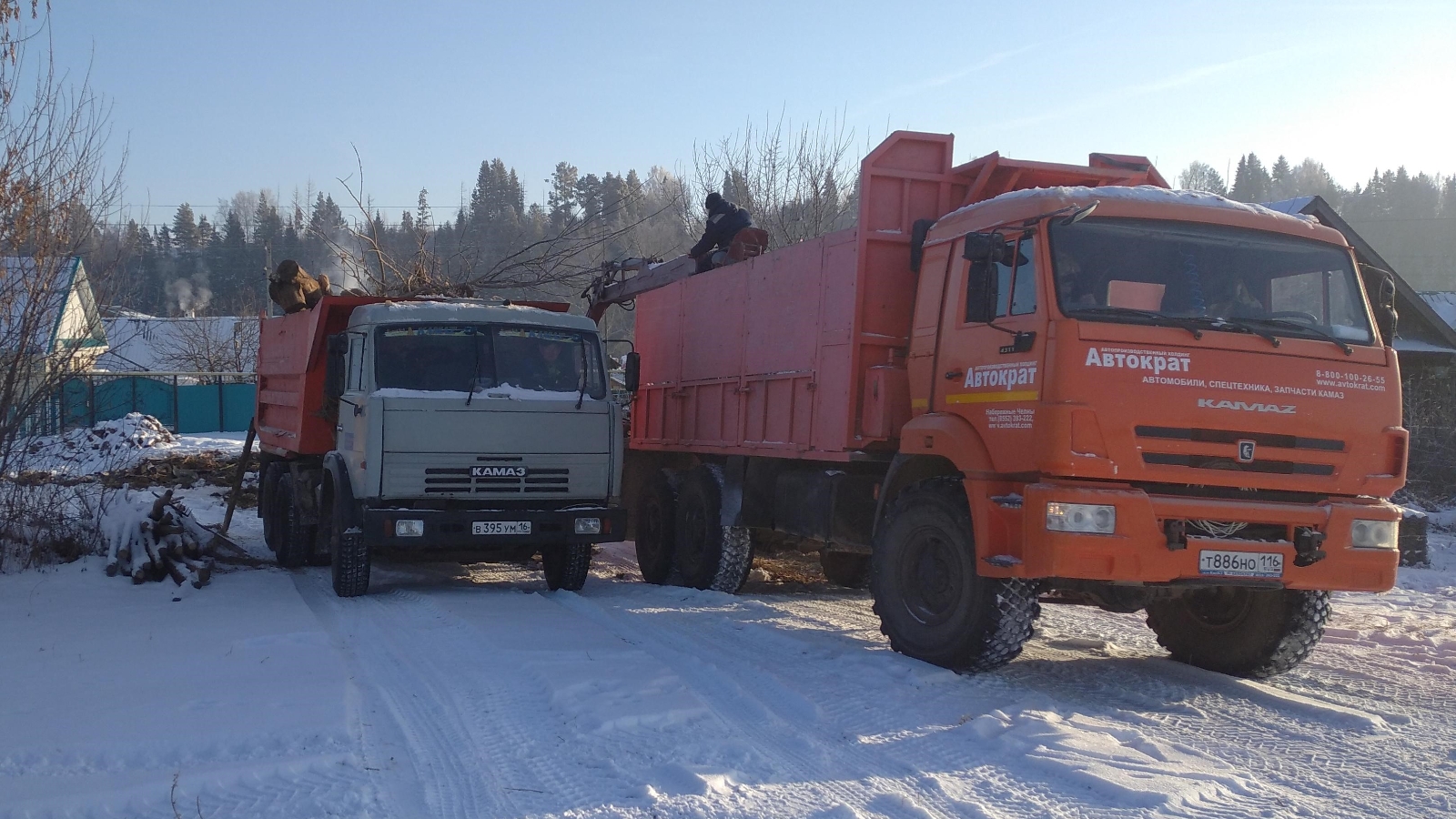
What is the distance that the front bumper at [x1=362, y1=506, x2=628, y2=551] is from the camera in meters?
9.00

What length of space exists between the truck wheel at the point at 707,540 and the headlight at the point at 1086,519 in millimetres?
4472

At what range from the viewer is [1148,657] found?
305 inches

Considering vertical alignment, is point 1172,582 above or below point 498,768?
above

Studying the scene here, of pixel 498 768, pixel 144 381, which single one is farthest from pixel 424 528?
pixel 144 381

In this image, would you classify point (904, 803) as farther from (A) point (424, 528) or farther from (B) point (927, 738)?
(A) point (424, 528)

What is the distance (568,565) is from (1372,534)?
6203mm

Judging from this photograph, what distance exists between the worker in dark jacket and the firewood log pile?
562cm

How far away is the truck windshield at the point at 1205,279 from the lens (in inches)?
247

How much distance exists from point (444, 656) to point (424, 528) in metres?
2.22

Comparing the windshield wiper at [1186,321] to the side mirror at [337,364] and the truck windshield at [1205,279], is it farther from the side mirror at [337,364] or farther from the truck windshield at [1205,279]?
the side mirror at [337,364]

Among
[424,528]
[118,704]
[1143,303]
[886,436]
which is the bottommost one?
[118,704]

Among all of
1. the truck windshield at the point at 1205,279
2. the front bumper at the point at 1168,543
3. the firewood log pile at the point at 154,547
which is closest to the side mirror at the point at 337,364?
the firewood log pile at the point at 154,547

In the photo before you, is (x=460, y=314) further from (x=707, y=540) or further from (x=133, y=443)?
(x=133, y=443)

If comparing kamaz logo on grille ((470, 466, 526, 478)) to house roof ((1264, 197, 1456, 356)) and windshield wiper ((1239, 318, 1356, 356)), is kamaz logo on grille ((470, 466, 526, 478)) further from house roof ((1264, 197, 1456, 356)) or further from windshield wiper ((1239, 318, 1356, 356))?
house roof ((1264, 197, 1456, 356))
